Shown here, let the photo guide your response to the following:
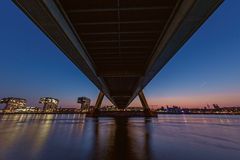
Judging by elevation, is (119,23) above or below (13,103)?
below

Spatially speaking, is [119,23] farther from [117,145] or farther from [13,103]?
[13,103]

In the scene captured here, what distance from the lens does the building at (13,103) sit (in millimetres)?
179375

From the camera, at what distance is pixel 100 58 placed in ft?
50.0

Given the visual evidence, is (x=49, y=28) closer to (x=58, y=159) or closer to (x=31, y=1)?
(x=31, y=1)

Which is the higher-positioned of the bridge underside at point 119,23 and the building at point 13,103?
the building at point 13,103

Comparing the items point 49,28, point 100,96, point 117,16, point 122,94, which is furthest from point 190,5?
point 100,96

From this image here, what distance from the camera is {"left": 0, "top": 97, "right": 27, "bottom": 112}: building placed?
179375 millimetres

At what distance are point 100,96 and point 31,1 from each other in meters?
45.4

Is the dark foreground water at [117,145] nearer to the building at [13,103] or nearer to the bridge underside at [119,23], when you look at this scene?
the bridge underside at [119,23]

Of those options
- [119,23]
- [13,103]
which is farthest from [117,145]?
[13,103]

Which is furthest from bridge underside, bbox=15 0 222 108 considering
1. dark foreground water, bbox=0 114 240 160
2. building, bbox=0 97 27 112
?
building, bbox=0 97 27 112

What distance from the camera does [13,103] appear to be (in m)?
186

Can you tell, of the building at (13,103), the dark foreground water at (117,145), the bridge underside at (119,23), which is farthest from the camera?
the building at (13,103)

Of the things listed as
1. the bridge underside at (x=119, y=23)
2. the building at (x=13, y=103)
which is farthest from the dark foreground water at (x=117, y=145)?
the building at (x=13, y=103)
